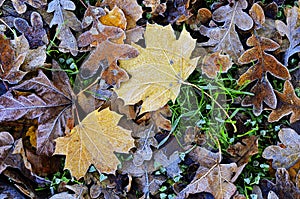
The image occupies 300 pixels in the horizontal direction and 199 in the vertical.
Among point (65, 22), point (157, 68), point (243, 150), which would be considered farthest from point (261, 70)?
point (65, 22)

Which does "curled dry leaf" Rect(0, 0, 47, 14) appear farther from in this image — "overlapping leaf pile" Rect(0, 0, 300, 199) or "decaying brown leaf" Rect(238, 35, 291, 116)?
"decaying brown leaf" Rect(238, 35, 291, 116)

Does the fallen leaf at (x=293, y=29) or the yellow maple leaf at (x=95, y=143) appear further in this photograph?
the fallen leaf at (x=293, y=29)

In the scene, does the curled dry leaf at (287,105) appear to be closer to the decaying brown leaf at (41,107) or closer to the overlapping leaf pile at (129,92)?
the overlapping leaf pile at (129,92)

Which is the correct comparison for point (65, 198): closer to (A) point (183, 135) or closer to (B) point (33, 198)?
(B) point (33, 198)

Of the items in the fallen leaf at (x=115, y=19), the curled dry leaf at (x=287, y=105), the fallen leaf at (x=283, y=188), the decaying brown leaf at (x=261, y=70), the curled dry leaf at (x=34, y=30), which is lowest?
the fallen leaf at (x=283, y=188)

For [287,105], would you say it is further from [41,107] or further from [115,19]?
[41,107]

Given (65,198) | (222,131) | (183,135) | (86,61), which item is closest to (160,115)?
(183,135)

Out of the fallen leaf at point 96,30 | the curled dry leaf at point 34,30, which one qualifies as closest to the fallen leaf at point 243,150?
the fallen leaf at point 96,30
